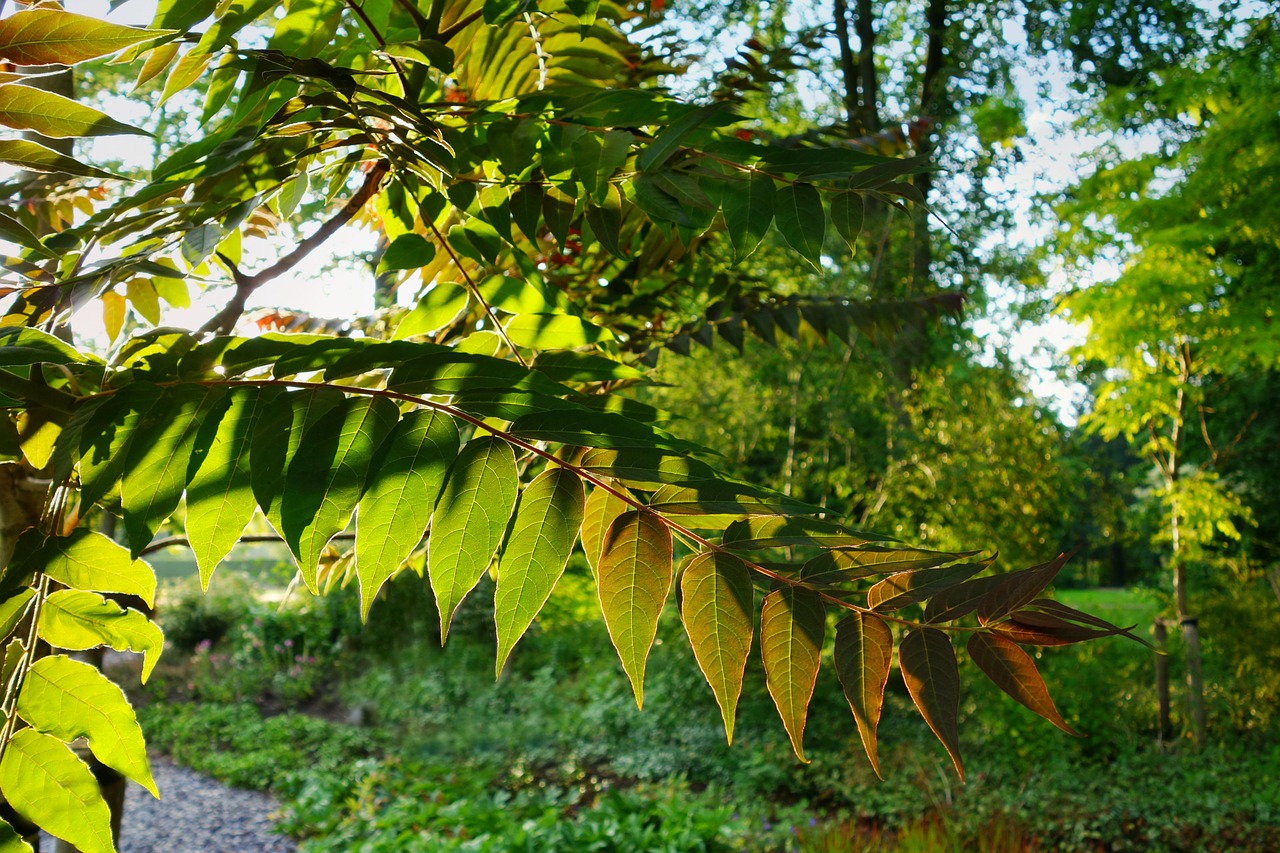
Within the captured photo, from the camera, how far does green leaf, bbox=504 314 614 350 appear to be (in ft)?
2.77

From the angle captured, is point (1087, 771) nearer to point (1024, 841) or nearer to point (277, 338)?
point (1024, 841)

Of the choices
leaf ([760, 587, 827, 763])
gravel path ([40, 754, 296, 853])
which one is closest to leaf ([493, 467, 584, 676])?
leaf ([760, 587, 827, 763])

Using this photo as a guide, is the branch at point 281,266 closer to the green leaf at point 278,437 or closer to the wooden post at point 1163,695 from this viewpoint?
the green leaf at point 278,437

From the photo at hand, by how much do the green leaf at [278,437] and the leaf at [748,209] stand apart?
0.32 m

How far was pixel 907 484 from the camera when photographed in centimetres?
809

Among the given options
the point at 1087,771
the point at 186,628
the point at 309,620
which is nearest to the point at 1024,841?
the point at 1087,771

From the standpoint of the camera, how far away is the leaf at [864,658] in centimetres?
49

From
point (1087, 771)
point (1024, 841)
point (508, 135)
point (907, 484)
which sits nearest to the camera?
point (508, 135)

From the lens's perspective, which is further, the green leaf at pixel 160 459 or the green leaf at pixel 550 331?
the green leaf at pixel 550 331

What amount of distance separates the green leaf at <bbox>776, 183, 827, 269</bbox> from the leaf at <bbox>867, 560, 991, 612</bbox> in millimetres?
287

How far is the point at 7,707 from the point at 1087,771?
Result: 7.93 metres

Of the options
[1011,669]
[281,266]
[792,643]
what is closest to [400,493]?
[792,643]

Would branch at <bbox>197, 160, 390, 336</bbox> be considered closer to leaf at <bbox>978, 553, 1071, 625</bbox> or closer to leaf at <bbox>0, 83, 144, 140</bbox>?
leaf at <bbox>0, 83, 144, 140</bbox>

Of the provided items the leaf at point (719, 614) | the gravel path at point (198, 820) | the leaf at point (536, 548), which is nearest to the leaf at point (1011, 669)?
the leaf at point (719, 614)
